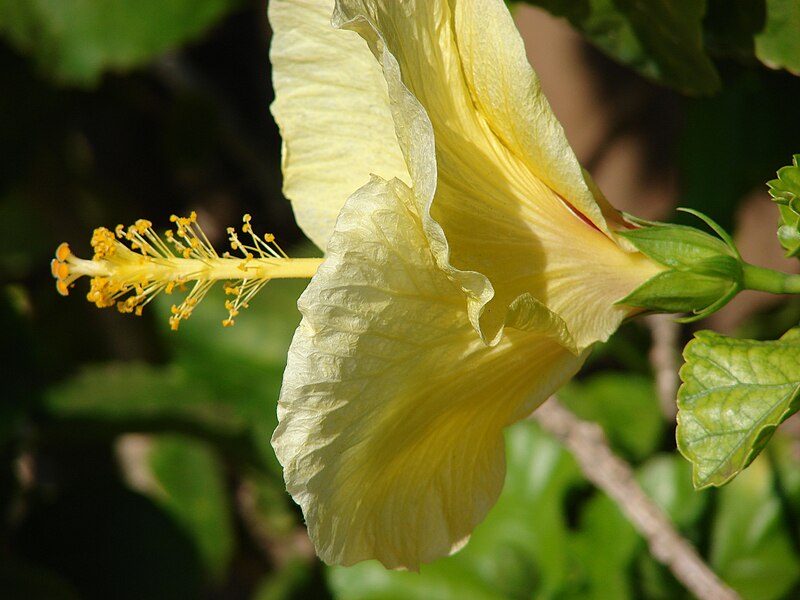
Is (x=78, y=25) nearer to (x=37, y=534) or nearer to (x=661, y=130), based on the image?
(x=37, y=534)

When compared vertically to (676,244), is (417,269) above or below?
above

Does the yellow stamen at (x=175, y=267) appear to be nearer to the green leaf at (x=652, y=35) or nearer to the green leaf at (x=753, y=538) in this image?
the green leaf at (x=652, y=35)

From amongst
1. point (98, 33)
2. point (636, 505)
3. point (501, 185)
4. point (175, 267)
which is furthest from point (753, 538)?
point (98, 33)

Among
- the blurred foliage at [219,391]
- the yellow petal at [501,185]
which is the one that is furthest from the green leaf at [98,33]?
the yellow petal at [501,185]

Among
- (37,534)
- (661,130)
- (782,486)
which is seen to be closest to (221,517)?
(37,534)

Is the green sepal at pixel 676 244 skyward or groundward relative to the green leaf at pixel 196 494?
skyward

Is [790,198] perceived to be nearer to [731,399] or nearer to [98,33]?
[731,399]
